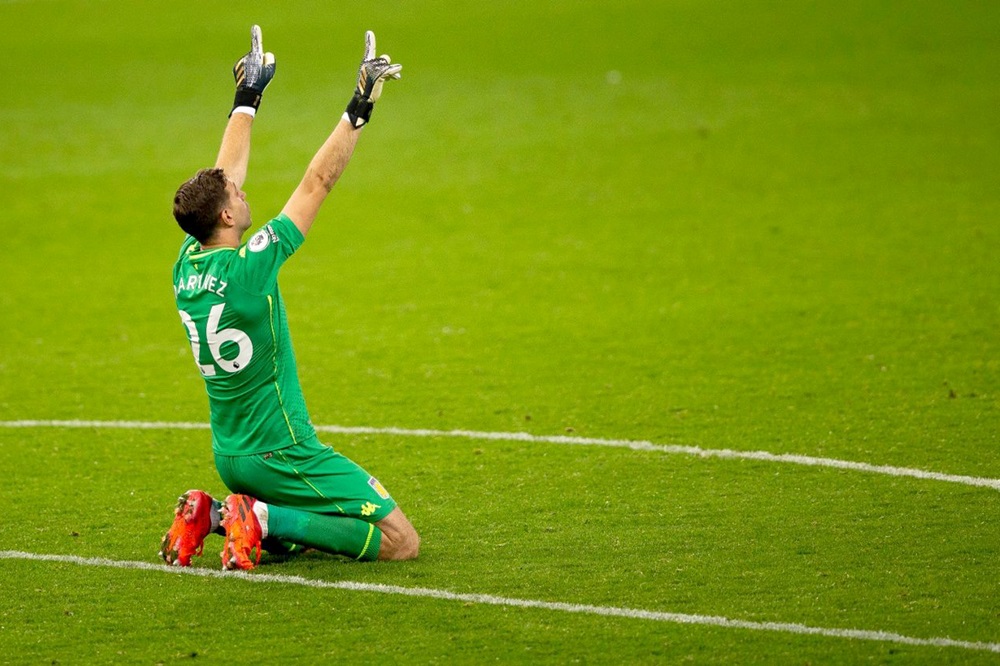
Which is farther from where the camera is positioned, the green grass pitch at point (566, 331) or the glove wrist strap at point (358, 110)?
the glove wrist strap at point (358, 110)

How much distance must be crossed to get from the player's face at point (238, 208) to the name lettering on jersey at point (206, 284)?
29 centimetres

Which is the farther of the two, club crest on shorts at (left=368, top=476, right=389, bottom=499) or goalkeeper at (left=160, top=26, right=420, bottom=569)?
club crest on shorts at (left=368, top=476, right=389, bottom=499)

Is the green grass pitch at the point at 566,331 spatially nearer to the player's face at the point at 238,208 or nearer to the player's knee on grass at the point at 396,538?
the player's knee on grass at the point at 396,538

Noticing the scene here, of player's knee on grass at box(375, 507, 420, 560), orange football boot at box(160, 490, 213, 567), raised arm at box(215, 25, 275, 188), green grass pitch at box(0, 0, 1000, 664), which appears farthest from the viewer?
raised arm at box(215, 25, 275, 188)

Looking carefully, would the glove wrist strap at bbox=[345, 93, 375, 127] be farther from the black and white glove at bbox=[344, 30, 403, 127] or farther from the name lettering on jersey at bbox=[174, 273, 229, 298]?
the name lettering on jersey at bbox=[174, 273, 229, 298]

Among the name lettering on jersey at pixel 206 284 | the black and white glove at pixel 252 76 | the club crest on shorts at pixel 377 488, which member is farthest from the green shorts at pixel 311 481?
the black and white glove at pixel 252 76

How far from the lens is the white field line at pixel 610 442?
7219mm

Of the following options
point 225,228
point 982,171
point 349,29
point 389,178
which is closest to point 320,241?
point 389,178

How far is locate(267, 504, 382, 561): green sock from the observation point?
20.0ft

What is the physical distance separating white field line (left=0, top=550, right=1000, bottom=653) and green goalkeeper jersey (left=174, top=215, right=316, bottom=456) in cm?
60

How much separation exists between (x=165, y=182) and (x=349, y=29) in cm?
963

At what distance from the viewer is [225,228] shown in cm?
602

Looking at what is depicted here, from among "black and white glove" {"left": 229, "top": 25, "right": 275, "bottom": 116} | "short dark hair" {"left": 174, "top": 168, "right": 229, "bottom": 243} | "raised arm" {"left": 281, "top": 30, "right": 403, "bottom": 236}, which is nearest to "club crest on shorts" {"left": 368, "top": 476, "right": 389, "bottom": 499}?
"raised arm" {"left": 281, "top": 30, "right": 403, "bottom": 236}

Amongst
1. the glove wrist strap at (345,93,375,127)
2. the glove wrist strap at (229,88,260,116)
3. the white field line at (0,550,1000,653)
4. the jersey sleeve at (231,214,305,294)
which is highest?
the glove wrist strap at (229,88,260,116)
